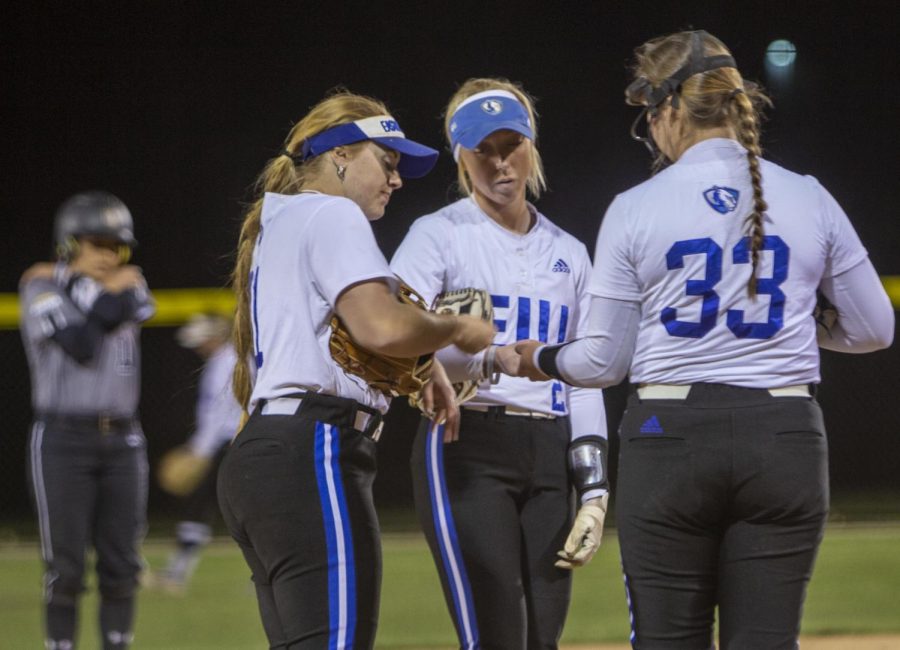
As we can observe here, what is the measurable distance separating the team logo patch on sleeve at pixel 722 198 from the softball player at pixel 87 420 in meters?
3.08

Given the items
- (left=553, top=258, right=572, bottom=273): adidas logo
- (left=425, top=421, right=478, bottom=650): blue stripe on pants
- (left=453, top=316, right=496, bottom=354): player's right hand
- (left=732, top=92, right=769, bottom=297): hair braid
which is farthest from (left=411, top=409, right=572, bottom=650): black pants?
(left=732, top=92, right=769, bottom=297): hair braid

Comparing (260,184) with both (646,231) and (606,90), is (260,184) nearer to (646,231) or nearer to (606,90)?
(646,231)

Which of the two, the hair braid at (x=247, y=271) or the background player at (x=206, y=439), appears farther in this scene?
the background player at (x=206, y=439)

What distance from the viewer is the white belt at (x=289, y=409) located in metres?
2.54

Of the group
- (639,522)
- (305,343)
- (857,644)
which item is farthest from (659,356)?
(857,644)

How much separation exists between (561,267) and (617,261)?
0.89 m

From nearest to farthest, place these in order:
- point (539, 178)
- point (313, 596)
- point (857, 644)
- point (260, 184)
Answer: point (313, 596) → point (260, 184) → point (539, 178) → point (857, 644)

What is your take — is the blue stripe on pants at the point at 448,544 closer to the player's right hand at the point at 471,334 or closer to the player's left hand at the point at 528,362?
the player's left hand at the point at 528,362

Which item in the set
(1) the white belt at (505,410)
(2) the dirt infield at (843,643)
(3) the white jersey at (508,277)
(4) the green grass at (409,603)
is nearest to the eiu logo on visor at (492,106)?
(3) the white jersey at (508,277)

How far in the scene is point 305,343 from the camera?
100 inches

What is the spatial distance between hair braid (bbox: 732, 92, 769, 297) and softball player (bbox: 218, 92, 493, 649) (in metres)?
0.63

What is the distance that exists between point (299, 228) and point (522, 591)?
4.08 feet

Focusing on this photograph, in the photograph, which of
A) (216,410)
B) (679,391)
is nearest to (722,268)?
(679,391)

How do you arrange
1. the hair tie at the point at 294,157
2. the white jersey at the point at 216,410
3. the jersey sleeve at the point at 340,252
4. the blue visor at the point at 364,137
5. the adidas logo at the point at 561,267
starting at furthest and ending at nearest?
the white jersey at the point at 216,410 → the adidas logo at the point at 561,267 → the hair tie at the point at 294,157 → the blue visor at the point at 364,137 → the jersey sleeve at the point at 340,252
